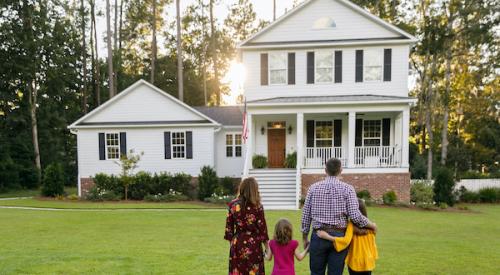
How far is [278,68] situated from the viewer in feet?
57.5

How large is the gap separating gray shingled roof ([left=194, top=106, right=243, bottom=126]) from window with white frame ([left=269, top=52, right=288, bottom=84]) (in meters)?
3.20

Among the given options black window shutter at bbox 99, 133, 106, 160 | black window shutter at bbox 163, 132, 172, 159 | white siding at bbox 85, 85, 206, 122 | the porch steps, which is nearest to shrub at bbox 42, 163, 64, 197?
black window shutter at bbox 99, 133, 106, 160

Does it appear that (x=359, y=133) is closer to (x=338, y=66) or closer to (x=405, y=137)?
(x=405, y=137)

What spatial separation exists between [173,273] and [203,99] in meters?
29.0

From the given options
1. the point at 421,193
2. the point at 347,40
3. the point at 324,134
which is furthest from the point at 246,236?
the point at 347,40

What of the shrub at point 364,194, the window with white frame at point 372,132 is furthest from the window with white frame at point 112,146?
the window with white frame at point 372,132

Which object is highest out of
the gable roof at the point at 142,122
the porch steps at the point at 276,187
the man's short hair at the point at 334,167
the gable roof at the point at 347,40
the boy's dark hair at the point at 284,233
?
the gable roof at the point at 347,40

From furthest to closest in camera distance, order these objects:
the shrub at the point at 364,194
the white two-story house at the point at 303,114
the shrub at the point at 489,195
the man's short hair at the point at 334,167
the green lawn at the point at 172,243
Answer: the shrub at the point at 489,195
the white two-story house at the point at 303,114
the shrub at the point at 364,194
the green lawn at the point at 172,243
the man's short hair at the point at 334,167

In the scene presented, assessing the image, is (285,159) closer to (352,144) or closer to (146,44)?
(352,144)

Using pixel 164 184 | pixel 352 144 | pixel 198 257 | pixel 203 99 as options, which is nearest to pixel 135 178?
pixel 164 184

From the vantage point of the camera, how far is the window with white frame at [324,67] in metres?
17.2

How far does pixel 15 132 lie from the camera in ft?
87.6

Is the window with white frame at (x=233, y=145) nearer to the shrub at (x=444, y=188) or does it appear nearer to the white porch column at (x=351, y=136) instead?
the white porch column at (x=351, y=136)

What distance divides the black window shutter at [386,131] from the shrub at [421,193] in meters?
2.33
